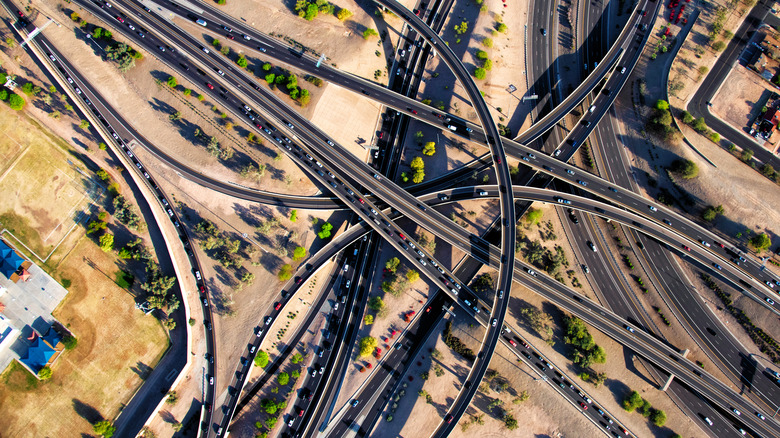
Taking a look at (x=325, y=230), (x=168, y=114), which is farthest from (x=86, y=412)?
(x=168, y=114)

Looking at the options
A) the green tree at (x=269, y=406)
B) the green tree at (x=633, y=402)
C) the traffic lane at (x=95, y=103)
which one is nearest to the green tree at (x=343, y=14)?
the traffic lane at (x=95, y=103)

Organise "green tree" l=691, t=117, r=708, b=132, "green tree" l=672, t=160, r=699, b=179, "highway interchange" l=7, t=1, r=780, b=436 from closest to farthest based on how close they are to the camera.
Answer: "highway interchange" l=7, t=1, r=780, b=436 → "green tree" l=672, t=160, r=699, b=179 → "green tree" l=691, t=117, r=708, b=132

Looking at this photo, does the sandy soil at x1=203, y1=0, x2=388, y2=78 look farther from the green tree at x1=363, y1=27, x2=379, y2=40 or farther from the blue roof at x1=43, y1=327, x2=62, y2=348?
the blue roof at x1=43, y1=327, x2=62, y2=348

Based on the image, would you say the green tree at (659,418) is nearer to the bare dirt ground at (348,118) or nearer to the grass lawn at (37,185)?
the bare dirt ground at (348,118)

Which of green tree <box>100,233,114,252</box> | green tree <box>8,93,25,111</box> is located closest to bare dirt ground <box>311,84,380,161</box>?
green tree <box>100,233,114,252</box>

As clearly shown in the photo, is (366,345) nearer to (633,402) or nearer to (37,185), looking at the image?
(633,402)

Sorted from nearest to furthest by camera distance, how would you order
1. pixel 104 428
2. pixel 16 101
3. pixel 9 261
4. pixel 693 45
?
pixel 104 428
pixel 9 261
pixel 16 101
pixel 693 45
